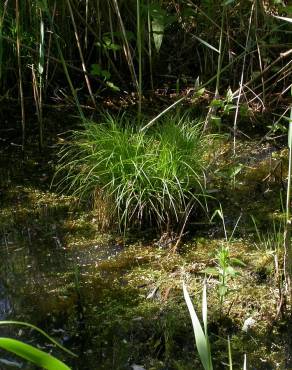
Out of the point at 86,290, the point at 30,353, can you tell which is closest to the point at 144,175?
the point at 86,290

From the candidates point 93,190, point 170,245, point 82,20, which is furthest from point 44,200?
point 82,20

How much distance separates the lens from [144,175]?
2.88 meters

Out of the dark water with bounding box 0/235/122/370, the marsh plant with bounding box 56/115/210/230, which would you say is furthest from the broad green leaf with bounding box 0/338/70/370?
the marsh plant with bounding box 56/115/210/230

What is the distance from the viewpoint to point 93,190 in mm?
3080

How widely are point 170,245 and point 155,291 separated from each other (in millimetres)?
324

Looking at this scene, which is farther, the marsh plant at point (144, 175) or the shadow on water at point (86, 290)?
the marsh plant at point (144, 175)

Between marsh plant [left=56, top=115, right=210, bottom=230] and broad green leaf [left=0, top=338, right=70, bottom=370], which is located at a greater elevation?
broad green leaf [left=0, top=338, right=70, bottom=370]

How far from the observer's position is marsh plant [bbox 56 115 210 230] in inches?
113

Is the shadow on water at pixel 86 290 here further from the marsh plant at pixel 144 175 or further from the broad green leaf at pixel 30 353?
the broad green leaf at pixel 30 353

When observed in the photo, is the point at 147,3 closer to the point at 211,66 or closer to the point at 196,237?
the point at 211,66

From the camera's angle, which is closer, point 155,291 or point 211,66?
point 155,291

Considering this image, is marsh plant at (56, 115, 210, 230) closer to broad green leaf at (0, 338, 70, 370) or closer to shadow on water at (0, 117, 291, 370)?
shadow on water at (0, 117, 291, 370)

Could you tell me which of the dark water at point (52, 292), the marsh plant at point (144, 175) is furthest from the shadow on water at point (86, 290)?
the marsh plant at point (144, 175)

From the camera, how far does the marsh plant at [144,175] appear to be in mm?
2873
